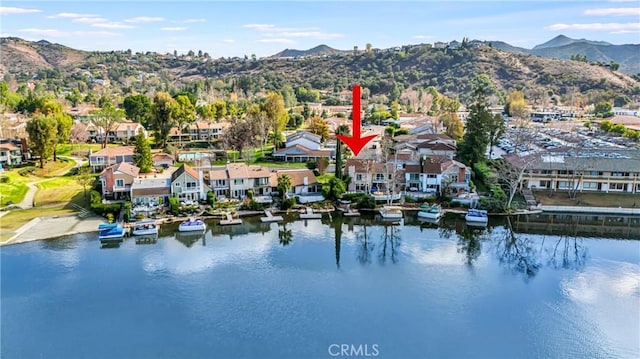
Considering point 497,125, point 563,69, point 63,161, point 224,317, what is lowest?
point 224,317

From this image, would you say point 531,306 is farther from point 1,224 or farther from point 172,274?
point 1,224

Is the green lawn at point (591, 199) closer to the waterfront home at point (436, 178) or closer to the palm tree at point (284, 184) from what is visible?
the waterfront home at point (436, 178)

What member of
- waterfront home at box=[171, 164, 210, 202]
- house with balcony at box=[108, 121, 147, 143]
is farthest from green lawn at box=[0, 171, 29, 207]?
house with balcony at box=[108, 121, 147, 143]

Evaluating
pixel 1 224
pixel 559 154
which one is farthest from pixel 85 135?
pixel 559 154

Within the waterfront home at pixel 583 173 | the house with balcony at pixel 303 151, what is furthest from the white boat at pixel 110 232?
the waterfront home at pixel 583 173

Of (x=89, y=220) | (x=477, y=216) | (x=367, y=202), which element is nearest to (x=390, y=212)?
(x=367, y=202)

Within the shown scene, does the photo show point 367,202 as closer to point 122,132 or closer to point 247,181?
point 247,181
